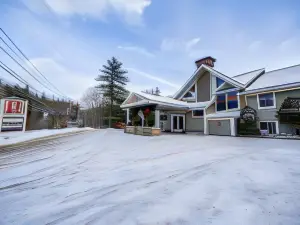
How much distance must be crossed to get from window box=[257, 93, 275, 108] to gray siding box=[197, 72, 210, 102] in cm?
457

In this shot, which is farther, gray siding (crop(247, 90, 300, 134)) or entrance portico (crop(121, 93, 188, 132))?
entrance portico (crop(121, 93, 188, 132))

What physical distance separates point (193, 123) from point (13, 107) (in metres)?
14.9

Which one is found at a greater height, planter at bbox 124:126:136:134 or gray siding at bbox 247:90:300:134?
gray siding at bbox 247:90:300:134

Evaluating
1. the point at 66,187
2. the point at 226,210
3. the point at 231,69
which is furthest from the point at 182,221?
the point at 231,69

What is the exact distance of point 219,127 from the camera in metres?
12.3

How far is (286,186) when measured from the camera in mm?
2594

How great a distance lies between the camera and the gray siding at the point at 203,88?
15.2 meters

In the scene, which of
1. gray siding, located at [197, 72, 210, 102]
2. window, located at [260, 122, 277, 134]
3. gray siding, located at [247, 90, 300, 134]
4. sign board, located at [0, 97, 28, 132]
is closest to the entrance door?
gray siding, located at [197, 72, 210, 102]

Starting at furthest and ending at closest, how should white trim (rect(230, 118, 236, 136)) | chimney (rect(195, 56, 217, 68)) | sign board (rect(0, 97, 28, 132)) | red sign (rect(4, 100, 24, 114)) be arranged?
1. chimney (rect(195, 56, 217, 68))
2. white trim (rect(230, 118, 236, 136))
3. red sign (rect(4, 100, 24, 114))
4. sign board (rect(0, 97, 28, 132))

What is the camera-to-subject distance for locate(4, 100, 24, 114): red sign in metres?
11.0

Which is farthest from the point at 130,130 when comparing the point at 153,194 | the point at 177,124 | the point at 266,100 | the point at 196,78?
the point at 153,194

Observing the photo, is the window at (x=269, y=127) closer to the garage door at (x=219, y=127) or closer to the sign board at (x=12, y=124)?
the garage door at (x=219, y=127)

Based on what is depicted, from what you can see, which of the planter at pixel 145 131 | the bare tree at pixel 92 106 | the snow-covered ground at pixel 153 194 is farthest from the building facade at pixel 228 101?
the bare tree at pixel 92 106

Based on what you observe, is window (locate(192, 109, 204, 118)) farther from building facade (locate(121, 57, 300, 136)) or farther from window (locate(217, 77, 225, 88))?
window (locate(217, 77, 225, 88))
